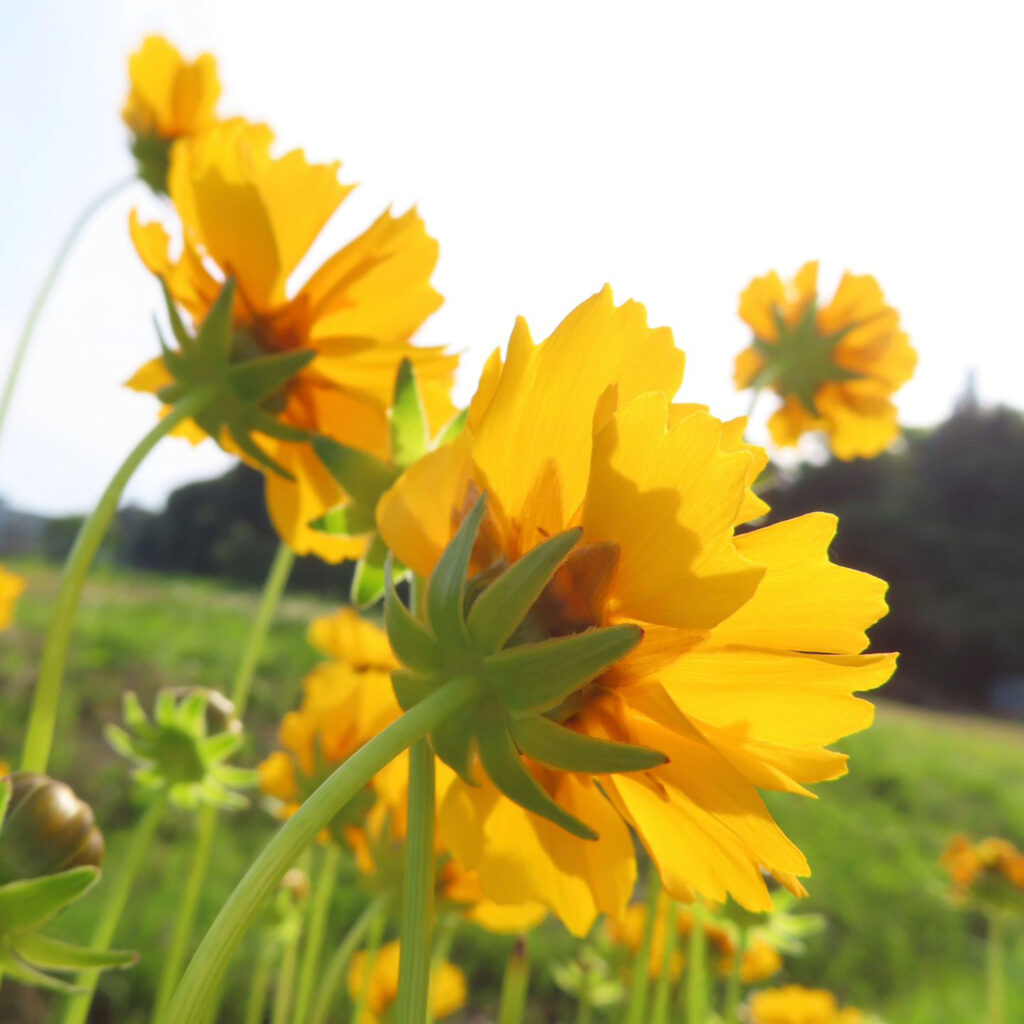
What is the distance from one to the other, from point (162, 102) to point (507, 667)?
1043 millimetres

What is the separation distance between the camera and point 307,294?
467 mm

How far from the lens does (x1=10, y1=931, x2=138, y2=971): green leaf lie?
267mm

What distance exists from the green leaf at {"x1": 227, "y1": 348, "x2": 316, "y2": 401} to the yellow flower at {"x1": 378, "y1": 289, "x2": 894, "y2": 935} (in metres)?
0.21

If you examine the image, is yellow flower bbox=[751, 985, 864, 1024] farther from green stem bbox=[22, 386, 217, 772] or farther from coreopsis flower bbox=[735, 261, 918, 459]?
green stem bbox=[22, 386, 217, 772]

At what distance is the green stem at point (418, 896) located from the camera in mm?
202

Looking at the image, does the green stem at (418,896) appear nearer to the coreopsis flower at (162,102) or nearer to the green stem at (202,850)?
the green stem at (202,850)

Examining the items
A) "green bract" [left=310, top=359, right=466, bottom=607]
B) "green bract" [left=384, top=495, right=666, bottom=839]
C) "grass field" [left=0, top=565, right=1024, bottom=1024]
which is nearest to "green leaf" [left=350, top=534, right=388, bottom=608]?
"green bract" [left=310, top=359, right=466, bottom=607]

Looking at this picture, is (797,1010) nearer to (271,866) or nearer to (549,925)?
(549,925)

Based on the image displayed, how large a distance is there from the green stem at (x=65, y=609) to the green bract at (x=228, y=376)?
0.07 metres

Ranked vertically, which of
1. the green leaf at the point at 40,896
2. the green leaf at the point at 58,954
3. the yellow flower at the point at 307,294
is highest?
the yellow flower at the point at 307,294

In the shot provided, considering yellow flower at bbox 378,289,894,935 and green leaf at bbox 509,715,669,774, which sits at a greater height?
yellow flower at bbox 378,289,894,935

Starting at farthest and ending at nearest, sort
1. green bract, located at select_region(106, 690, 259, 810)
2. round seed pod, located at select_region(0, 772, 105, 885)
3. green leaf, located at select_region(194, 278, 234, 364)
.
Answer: green bract, located at select_region(106, 690, 259, 810) < green leaf, located at select_region(194, 278, 234, 364) < round seed pod, located at select_region(0, 772, 105, 885)

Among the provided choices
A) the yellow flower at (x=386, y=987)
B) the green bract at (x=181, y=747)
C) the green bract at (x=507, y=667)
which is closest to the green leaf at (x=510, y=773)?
the green bract at (x=507, y=667)

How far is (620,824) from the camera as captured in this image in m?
0.28
